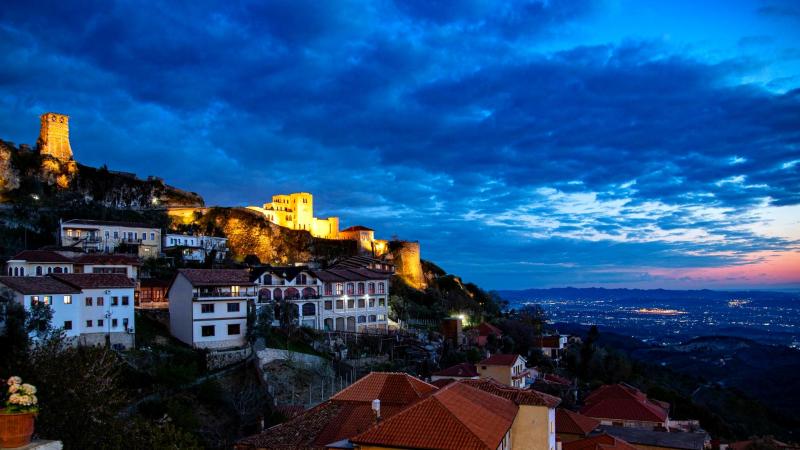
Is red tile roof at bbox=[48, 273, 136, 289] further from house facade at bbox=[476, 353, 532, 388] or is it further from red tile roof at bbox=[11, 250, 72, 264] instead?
Answer: house facade at bbox=[476, 353, 532, 388]

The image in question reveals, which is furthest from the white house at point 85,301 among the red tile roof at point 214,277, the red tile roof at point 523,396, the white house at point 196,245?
the red tile roof at point 523,396

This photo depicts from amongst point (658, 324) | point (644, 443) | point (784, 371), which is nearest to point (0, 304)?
point (644, 443)

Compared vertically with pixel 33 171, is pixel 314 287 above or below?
below

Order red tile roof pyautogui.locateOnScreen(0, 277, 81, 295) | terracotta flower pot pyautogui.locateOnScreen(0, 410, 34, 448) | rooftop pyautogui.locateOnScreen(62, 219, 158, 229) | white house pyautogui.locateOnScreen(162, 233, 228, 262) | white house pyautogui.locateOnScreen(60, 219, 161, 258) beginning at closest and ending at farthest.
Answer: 1. terracotta flower pot pyautogui.locateOnScreen(0, 410, 34, 448)
2. red tile roof pyautogui.locateOnScreen(0, 277, 81, 295)
3. white house pyautogui.locateOnScreen(60, 219, 161, 258)
4. rooftop pyautogui.locateOnScreen(62, 219, 158, 229)
5. white house pyautogui.locateOnScreen(162, 233, 228, 262)

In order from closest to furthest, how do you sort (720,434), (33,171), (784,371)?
(720,434) < (33,171) < (784,371)

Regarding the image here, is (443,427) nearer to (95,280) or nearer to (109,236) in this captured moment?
(95,280)

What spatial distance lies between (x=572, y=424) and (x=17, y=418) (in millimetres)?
28296

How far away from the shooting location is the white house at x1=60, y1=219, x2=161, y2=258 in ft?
178

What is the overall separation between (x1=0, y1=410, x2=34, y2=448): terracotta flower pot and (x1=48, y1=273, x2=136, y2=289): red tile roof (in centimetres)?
3248

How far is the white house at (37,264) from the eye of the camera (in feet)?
137

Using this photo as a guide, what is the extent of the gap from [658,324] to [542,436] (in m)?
189

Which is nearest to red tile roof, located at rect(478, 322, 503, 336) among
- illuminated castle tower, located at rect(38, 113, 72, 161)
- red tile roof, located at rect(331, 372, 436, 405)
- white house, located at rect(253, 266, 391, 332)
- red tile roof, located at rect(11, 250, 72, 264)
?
white house, located at rect(253, 266, 391, 332)

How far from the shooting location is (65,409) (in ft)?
48.9

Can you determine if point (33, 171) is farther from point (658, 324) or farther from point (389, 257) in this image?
point (658, 324)
